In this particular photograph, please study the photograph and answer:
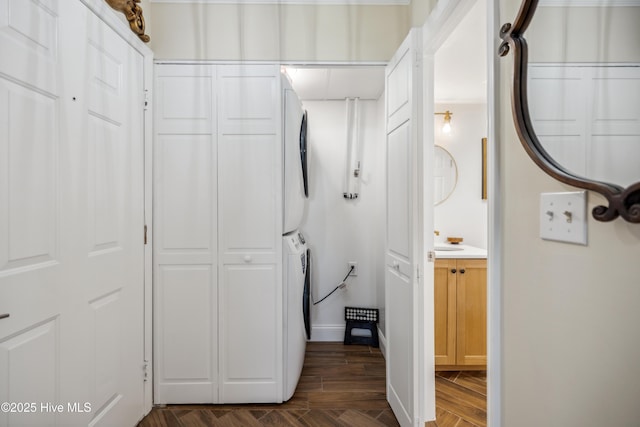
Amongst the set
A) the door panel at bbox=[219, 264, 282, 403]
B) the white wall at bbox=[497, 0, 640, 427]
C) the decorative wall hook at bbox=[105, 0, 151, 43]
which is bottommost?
the door panel at bbox=[219, 264, 282, 403]

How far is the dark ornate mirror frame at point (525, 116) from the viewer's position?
628 millimetres

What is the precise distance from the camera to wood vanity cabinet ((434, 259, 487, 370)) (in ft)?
7.57

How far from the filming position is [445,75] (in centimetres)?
243

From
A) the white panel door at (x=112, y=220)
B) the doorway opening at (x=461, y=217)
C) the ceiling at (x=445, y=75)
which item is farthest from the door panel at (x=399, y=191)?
the white panel door at (x=112, y=220)

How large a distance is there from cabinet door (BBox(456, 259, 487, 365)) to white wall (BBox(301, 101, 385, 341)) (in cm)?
80

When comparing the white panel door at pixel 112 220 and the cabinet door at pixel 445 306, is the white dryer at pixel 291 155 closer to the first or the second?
the white panel door at pixel 112 220

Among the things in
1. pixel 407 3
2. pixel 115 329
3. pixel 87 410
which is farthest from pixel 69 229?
pixel 407 3

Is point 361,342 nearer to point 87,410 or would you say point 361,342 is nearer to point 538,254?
point 87,410

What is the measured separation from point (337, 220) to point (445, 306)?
3.88ft

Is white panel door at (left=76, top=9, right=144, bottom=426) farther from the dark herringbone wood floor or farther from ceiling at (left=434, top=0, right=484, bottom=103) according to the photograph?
ceiling at (left=434, top=0, right=484, bottom=103)

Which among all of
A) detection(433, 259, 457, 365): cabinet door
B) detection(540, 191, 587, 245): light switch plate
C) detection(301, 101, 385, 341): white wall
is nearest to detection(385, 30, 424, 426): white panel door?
detection(433, 259, 457, 365): cabinet door

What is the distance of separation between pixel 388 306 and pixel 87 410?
1.59 m

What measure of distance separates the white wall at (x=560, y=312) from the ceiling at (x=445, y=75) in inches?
43.0

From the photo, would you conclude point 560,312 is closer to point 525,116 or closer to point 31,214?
point 525,116
